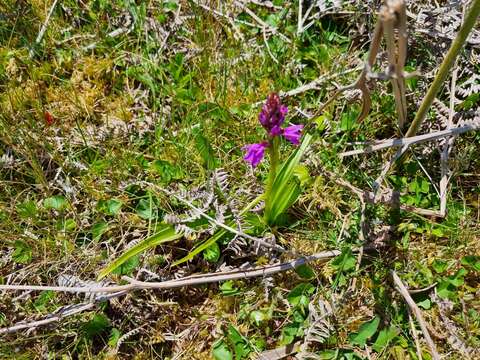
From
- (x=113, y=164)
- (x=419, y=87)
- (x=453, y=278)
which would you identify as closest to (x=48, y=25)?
(x=113, y=164)

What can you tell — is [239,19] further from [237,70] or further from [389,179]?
[389,179]

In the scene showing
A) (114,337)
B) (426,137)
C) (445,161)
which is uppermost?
(426,137)

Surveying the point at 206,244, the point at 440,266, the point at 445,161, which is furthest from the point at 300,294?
the point at 445,161

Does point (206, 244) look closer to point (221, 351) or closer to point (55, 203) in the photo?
point (221, 351)

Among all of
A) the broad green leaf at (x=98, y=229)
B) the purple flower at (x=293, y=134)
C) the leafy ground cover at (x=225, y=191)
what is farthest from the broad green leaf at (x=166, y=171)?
the purple flower at (x=293, y=134)

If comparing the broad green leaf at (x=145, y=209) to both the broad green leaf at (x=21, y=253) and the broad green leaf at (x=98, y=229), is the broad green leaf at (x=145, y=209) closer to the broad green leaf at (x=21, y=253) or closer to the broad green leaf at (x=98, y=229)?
the broad green leaf at (x=98, y=229)

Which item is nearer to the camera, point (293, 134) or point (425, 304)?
point (293, 134)
